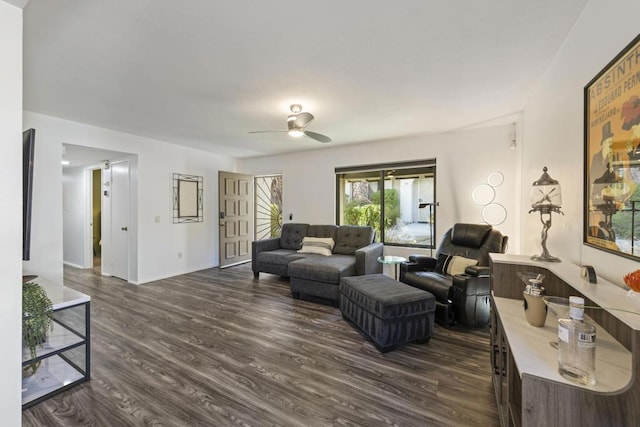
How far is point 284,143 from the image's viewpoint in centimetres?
490

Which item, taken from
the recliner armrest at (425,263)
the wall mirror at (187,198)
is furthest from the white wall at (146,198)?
the recliner armrest at (425,263)

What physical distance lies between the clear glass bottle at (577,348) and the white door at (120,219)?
552 centimetres

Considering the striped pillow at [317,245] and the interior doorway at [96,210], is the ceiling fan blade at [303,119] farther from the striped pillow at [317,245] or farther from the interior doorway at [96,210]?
the interior doorway at [96,210]

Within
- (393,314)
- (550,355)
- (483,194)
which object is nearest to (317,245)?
(393,314)

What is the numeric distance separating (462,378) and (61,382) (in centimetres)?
294

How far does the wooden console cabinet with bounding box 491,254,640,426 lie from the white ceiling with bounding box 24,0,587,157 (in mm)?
1636

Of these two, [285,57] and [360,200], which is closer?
[285,57]

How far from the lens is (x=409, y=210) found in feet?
15.5

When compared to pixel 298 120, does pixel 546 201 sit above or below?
below

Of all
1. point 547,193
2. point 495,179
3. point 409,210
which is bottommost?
point 409,210

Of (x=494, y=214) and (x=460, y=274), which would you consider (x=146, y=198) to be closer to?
(x=460, y=274)

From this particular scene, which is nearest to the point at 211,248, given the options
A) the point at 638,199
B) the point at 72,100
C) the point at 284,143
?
the point at 284,143

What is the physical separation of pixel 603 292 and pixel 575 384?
42cm

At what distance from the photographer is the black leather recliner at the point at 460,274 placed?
9.00 feet
